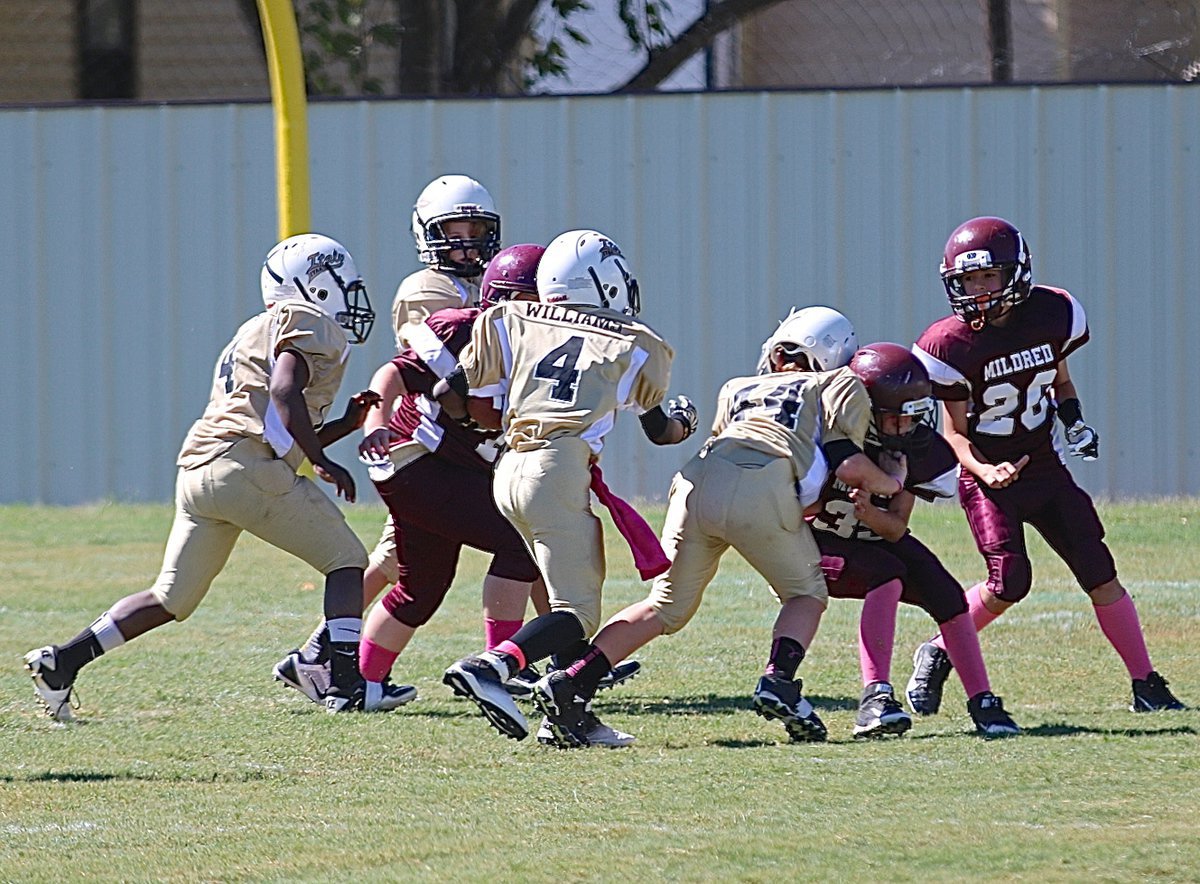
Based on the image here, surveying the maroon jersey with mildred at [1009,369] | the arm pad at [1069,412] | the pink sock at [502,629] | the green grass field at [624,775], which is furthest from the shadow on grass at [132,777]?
the arm pad at [1069,412]

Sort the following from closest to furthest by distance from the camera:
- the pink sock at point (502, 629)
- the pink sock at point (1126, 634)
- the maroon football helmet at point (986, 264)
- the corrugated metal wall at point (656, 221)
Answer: the pink sock at point (1126, 634) → the maroon football helmet at point (986, 264) → the pink sock at point (502, 629) → the corrugated metal wall at point (656, 221)

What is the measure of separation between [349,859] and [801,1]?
37.9ft

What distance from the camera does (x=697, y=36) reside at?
1459 centimetres

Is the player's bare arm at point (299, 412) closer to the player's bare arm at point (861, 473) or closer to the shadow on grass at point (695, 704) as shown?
the shadow on grass at point (695, 704)

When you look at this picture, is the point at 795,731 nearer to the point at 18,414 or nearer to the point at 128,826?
the point at 128,826

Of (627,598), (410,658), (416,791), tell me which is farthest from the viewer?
(627,598)

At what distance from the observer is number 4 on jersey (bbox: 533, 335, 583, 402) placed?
226 inches

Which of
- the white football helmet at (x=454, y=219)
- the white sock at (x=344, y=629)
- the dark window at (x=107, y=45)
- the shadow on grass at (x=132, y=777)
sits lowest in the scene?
the shadow on grass at (x=132, y=777)

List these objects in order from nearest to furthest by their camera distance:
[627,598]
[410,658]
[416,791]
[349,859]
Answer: [349,859] < [416,791] < [410,658] < [627,598]

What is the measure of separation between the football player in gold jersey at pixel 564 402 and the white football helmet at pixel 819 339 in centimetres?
45

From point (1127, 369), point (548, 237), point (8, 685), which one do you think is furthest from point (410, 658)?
point (1127, 369)

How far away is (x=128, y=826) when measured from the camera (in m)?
4.57

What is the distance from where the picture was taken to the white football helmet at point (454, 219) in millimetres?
7000

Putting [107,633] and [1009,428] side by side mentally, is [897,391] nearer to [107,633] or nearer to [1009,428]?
[1009,428]
